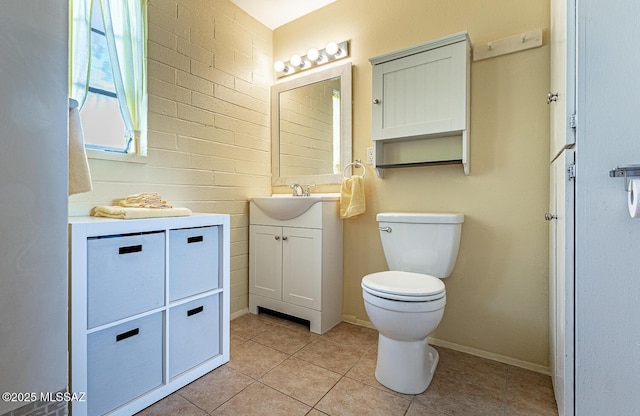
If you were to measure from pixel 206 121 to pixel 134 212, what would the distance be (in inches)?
39.2

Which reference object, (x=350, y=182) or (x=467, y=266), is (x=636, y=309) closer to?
(x=467, y=266)

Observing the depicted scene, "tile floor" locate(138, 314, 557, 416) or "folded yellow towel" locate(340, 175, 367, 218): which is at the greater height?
"folded yellow towel" locate(340, 175, 367, 218)

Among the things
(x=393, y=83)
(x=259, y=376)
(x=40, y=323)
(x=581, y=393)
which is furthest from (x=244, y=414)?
(x=393, y=83)

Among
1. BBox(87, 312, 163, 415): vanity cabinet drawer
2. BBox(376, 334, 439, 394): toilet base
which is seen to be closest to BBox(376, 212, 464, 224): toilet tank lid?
BBox(376, 334, 439, 394): toilet base

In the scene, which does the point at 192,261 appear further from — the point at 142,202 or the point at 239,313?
the point at 239,313

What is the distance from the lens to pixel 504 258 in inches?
66.0

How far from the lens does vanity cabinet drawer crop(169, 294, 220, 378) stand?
1.43m

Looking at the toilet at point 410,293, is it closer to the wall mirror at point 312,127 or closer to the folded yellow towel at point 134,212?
the wall mirror at point 312,127

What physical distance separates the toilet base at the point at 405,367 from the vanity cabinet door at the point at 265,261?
983 mm

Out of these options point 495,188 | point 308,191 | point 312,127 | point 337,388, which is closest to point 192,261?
point 337,388

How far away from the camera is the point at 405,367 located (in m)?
1.41

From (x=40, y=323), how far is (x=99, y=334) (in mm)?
409

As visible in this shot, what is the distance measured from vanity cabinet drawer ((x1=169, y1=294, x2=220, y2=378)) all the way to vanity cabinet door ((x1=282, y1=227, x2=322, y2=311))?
605mm

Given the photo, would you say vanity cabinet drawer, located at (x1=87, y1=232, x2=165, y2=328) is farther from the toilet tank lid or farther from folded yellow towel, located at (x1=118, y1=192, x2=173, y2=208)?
the toilet tank lid
